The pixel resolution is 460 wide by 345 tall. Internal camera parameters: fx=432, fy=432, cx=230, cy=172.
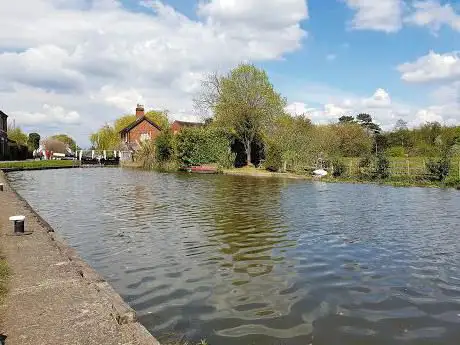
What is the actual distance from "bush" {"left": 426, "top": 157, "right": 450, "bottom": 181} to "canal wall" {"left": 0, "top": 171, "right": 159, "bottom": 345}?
25669 mm

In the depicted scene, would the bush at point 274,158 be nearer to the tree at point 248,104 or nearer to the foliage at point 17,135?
the tree at point 248,104

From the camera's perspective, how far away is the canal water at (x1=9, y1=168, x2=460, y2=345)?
5.84 meters

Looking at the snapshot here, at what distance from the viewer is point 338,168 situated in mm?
33125

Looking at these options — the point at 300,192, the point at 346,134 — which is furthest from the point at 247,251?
the point at 346,134

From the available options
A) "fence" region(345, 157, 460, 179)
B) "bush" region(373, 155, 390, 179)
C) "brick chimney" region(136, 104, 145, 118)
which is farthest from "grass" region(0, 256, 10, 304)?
"brick chimney" region(136, 104, 145, 118)

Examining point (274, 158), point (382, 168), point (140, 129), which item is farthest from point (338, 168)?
point (140, 129)

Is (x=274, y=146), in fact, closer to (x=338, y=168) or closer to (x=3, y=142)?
(x=338, y=168)

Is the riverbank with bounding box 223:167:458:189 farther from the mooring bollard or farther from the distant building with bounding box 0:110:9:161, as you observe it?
the distant building with bounding box 0:110:9:161

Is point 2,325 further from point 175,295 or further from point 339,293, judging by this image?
point 339,293

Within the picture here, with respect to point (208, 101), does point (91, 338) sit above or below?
below

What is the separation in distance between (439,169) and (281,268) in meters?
23.3

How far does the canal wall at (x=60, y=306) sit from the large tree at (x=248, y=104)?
36384mm

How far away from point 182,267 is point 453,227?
8.56 meters

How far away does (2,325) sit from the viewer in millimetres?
4730
